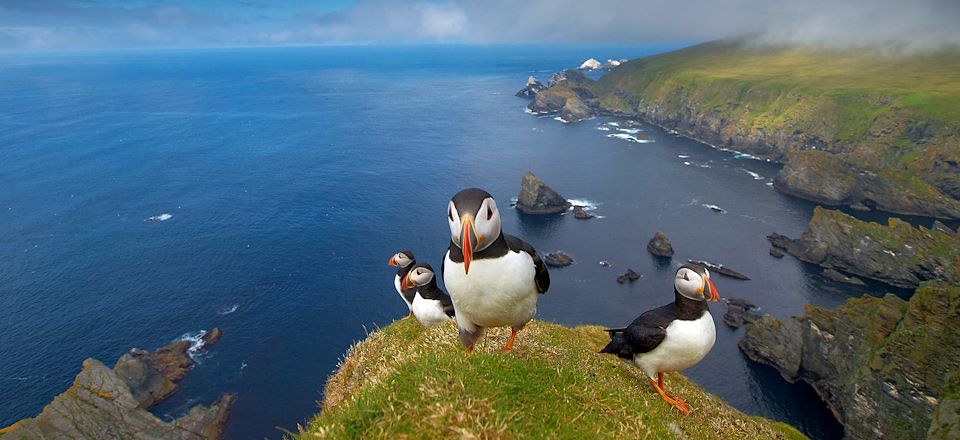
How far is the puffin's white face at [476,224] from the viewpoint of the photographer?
6.95m

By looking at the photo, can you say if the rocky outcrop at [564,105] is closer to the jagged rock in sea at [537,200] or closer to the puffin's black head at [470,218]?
the jagged rock in sea at [537,200]

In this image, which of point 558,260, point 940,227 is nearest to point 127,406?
point 558,260

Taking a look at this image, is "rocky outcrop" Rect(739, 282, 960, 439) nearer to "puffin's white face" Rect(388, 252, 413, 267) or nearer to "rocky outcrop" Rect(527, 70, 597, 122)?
"puffin's white face" Rect(388, 252, 413, 267)

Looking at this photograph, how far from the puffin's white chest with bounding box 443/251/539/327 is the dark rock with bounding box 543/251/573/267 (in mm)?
63210

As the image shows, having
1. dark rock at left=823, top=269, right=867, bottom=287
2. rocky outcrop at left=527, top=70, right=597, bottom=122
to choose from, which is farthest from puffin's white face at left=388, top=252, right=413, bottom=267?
rocky outcrop at left=527, top=70, right=597, bottom=122

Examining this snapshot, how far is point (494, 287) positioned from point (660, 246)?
235 ft

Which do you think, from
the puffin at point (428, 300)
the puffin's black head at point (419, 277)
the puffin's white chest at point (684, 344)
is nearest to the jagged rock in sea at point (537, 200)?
the puffin's black head at point (419, 277)

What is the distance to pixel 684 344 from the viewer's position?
37.3ft

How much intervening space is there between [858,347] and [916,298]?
9.05 meters

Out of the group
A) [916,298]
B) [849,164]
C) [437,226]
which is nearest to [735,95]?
[849,164]

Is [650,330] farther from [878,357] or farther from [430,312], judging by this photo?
[878,357]

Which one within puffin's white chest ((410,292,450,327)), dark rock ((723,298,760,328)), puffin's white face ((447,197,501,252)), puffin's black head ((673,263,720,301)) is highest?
puffin's white face ((447,197,501,252))

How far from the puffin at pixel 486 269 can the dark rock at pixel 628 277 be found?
61373mm

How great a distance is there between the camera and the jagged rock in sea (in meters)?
89.1
